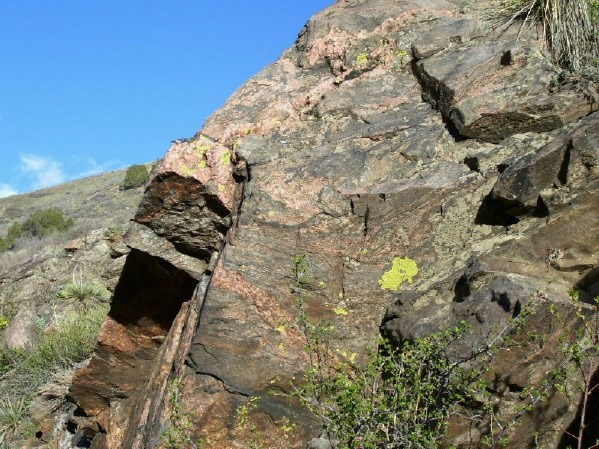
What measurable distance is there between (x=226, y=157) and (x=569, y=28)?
2.86m

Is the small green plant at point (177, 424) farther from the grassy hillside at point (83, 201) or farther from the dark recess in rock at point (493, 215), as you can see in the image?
the grassy hillside at point (83, 201)

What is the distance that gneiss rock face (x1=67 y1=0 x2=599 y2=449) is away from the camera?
4.38 meters

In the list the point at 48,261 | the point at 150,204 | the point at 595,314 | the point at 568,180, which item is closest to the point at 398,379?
the point at 595,314

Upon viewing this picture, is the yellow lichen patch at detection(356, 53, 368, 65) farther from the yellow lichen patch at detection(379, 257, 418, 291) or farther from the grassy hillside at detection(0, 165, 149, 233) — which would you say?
the grassy hillside at detection(0, 165, 149, 233)

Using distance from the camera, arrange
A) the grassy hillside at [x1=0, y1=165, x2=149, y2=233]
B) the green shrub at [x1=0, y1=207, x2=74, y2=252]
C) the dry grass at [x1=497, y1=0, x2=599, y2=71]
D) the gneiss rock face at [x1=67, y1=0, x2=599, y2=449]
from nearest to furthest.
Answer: the gneiss rock face at [x1=67, y1=0, x2=599, y2=449], the dry grass at [x1=497, y1=0, x2=599, y2=71], the green shrub at [x1=0, y1=207, x2=74, y2=252], the grassy hillside at [x1=0, y1=165, x2=149, y2=233]

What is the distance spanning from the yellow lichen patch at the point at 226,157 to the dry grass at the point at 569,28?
2582 mm

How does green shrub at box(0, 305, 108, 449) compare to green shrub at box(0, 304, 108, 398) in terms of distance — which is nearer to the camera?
green shrub at box(0, 305, 108, 449)

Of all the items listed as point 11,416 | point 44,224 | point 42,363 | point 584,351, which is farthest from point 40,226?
point 584,351

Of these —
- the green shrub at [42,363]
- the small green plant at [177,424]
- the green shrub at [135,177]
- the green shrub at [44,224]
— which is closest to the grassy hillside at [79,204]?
the green shrub at [135,177]

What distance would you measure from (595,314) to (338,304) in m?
1.71

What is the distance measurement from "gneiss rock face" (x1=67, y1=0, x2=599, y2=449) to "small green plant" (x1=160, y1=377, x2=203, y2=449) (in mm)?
116

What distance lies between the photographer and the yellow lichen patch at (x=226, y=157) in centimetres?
587

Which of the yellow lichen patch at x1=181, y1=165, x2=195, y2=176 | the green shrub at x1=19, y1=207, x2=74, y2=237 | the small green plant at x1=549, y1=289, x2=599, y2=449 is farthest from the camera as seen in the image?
the green shrub at x1=19, y1=207, x2=74, y2=237

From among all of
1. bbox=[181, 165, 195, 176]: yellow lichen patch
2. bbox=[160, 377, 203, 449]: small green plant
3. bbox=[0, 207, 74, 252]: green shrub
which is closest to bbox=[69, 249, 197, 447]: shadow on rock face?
bbox=[181, 165, 195, 176]: yellow lichen patch
